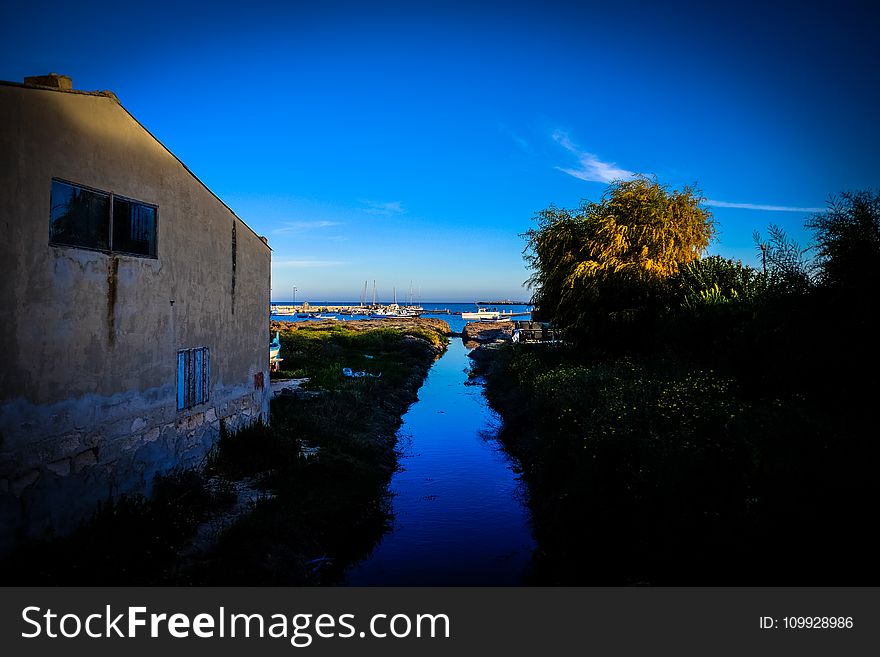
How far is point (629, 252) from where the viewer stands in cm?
2220

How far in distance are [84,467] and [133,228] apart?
385 cm

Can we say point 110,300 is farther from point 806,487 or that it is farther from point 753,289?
point 753,289

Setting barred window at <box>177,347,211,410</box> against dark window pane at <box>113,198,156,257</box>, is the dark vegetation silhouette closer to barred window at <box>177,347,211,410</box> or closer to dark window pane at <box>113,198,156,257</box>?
barred window at <box>177,347,211,410</box>

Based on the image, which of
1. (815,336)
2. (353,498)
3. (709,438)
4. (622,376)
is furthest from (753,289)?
(353,498)

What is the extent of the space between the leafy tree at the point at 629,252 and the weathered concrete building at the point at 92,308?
50.6 feet

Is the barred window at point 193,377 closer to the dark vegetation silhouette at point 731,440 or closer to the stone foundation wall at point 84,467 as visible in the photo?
the stone foundation wall at point 84,467

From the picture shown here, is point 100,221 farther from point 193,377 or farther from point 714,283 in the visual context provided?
point 714,283

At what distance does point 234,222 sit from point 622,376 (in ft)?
38.0

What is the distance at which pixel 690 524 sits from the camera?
7.27 m

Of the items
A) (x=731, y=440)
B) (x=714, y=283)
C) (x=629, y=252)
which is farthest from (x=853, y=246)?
(x=629, y=252)

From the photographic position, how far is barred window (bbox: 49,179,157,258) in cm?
735

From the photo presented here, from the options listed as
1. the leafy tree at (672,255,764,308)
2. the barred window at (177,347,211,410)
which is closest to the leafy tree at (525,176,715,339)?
the leafy tree at (672,255,764,308)

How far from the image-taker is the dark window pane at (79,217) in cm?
728

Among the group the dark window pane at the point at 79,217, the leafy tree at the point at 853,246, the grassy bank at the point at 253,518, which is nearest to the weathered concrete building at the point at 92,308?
the dark window pane at the point at 79,217
